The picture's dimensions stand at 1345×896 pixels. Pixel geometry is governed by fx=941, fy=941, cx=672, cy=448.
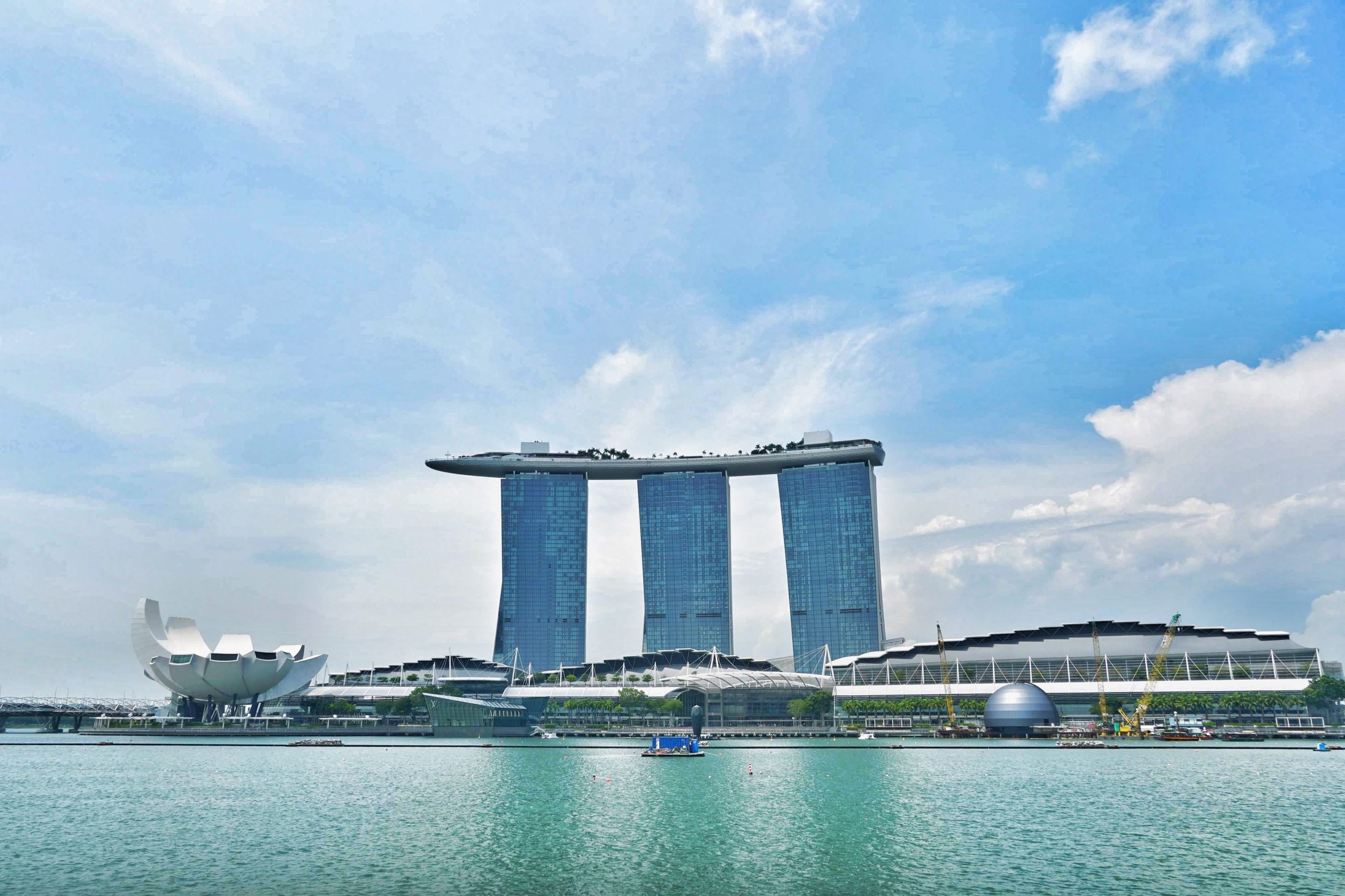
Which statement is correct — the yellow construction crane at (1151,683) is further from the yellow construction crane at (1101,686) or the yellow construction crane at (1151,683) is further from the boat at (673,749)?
the boat at (673,749)

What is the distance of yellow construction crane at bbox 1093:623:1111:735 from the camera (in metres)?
180

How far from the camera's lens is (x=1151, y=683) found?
185875 mm

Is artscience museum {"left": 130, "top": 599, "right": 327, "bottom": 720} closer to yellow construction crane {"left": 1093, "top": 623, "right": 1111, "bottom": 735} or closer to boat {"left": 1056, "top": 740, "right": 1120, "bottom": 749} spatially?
boat {"left": 1056, "top": 740, "right": 1120, "bottom": 749}

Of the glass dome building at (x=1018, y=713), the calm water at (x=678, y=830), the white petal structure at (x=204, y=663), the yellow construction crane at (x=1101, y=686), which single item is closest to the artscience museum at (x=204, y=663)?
the white petal structure at (x=204, y=663)

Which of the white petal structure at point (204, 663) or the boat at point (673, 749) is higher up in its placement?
the white petal structure at point (204, 663)

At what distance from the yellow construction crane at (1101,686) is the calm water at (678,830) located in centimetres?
8787

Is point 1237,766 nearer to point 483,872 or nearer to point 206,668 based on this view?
point 483,872

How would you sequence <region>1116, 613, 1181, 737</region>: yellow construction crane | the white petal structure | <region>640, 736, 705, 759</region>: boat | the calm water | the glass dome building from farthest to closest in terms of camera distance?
1. the white petal structure
2. <region>1116, 613, 1181, 737</region>: yellow construction crane
3. the glass dome building
4. <region>640, 736, 705, 759</region>: boat
5. the calm water

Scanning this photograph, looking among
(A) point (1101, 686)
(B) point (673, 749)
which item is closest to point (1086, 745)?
(A) point (1101, 686)

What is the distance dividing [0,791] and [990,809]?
255ft

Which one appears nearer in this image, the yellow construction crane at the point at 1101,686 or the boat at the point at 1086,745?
the boat at the point at 1086,745

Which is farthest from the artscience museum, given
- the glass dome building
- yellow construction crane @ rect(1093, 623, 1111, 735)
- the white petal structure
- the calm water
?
yellow construction crane @ rect(1093, 623, 1111, 735)

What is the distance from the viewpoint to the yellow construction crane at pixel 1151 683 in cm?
17600

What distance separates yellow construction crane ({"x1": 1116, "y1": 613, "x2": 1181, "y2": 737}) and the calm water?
8604 cm
